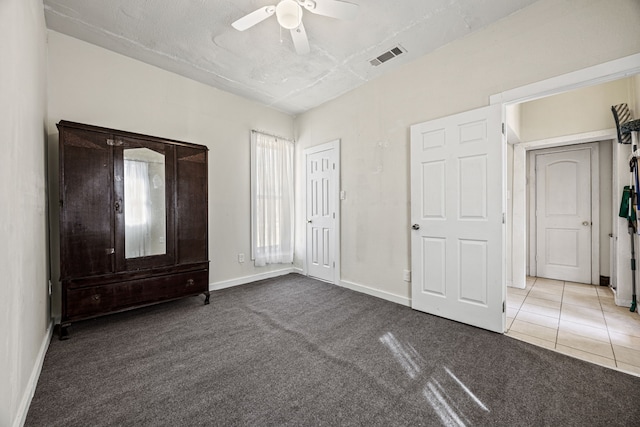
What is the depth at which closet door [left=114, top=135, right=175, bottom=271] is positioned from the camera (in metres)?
2.60

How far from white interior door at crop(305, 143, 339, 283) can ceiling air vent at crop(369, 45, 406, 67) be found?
125 cm

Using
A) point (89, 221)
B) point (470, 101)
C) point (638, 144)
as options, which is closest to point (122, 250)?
point (89, 221)

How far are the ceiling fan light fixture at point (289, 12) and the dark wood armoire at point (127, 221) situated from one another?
1.84 m

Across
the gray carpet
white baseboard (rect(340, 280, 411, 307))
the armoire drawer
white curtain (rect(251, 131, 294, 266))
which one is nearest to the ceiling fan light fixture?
white curtain (rect(251, 131, 294, 266))

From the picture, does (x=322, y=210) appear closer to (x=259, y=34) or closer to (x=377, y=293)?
(x=377, y=293)

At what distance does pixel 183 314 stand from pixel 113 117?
236 cm

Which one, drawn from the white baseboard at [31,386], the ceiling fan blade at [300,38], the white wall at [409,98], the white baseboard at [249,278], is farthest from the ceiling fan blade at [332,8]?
the white baseboard at [249,278]

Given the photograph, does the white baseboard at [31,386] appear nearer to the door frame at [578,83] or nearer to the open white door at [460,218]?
the open white door at [460,218]

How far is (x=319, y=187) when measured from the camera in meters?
4.29

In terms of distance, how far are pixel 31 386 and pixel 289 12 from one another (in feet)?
9.84

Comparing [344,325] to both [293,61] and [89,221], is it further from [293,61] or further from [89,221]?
[293,61]

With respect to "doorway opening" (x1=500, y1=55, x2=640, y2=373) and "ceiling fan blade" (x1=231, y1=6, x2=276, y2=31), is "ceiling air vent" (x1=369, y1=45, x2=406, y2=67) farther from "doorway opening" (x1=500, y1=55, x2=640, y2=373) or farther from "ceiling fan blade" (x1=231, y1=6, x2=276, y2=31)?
"ceiling fan blade" (x1=231, y1=6, x2=276, y2=31)

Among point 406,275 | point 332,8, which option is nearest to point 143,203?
point 332,8

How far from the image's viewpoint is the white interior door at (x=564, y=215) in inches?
160
